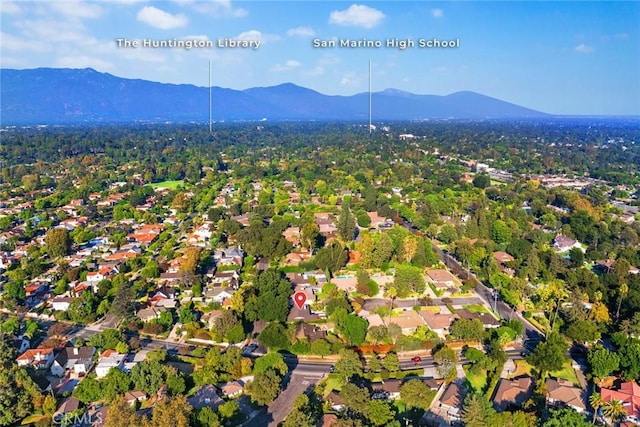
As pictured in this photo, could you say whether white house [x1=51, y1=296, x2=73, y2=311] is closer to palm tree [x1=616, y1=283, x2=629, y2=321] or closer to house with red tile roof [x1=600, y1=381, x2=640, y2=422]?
house with red tile roof [x1=600, y1=381, x2=640, y2=422]

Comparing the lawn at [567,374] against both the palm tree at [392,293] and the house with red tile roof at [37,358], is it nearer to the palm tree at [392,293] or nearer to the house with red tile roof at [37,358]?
the palm tree at [392,293]

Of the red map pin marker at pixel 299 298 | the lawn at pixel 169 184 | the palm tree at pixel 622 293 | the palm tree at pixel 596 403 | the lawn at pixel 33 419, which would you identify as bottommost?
the lawn at pixel 33 419

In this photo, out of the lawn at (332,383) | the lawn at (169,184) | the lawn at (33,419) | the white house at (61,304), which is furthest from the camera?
the lawn at (169,184)

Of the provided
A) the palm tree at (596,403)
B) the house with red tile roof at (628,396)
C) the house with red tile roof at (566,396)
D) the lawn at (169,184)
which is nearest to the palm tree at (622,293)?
the house with red tile roof at (628,396)

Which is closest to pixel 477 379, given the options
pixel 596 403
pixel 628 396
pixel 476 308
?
pixel 596 403

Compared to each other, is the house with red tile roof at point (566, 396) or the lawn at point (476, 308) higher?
the lawn at point (476, 308)

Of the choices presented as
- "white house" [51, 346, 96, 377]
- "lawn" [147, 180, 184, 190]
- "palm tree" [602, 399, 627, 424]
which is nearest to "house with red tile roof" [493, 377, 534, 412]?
"palm tree" [602, 399, 627, 424]

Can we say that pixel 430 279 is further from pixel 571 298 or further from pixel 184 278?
pixel 184 278
